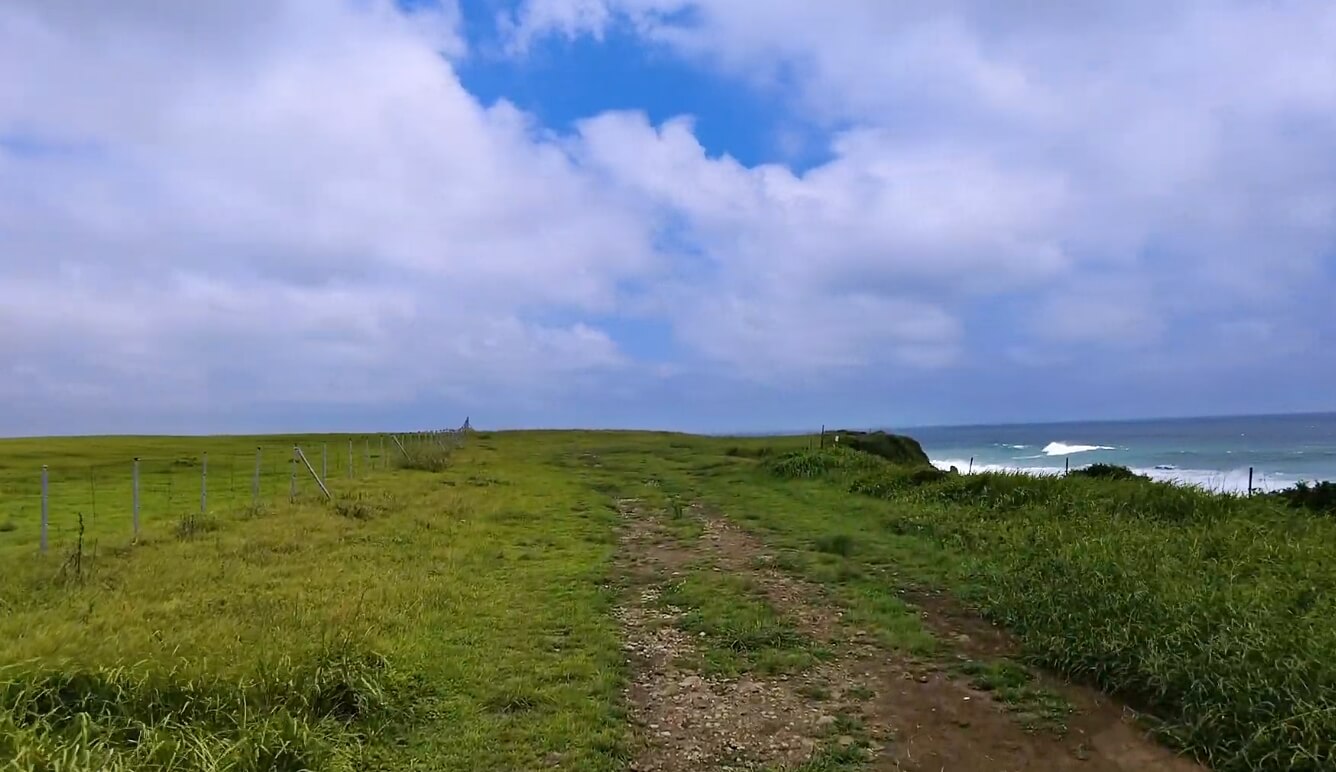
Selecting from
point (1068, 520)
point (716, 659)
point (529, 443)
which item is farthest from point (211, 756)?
point (529, 443)

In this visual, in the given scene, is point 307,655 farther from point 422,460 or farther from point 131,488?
point 422,460

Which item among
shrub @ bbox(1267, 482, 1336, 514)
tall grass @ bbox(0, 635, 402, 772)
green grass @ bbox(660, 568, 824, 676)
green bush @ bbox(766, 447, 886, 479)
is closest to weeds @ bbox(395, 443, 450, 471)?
green bush @ bbox(766, 447, 886, 479)

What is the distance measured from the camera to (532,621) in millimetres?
10070

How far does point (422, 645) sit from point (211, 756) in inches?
122

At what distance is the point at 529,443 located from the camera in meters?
58.1

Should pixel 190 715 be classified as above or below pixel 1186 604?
below

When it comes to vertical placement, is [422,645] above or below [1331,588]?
below

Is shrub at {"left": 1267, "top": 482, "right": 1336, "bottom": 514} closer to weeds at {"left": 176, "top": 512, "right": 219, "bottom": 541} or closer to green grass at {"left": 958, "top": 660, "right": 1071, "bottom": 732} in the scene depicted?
green grass at {"left": 958, "top": 660, "right": 1071, "bottom": 732}

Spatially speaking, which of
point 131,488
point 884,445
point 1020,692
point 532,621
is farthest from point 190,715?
point 884,445

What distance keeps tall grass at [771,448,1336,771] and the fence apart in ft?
41.3

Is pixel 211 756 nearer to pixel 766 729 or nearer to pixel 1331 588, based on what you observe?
pixel 766 729

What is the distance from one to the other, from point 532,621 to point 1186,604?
7141 mm

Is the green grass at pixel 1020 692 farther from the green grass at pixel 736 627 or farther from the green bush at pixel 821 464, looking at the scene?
the green bush at pixel 821 464

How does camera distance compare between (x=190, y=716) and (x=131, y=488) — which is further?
(x=131, y=488)
